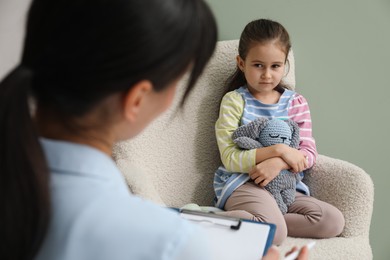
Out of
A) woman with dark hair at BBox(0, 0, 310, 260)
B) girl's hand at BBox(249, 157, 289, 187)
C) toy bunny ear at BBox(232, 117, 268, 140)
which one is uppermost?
woman with dark hair at BBox(0, 0, 310, 260)

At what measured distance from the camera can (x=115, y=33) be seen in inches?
21.3

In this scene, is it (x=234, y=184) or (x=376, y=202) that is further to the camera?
(x=376, y=202)

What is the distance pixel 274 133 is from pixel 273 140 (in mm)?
19

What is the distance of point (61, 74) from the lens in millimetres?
555

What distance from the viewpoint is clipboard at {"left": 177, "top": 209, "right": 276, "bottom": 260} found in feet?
2.91

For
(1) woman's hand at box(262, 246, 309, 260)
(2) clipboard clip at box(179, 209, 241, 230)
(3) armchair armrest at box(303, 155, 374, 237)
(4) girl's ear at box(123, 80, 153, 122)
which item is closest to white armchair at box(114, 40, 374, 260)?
(3) armchair armrest at box(303, 155, 374, 237)

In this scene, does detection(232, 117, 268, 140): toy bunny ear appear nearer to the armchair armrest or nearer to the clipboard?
the armchair armrest

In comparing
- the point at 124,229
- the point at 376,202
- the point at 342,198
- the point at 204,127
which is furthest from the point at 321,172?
the point at 124,229

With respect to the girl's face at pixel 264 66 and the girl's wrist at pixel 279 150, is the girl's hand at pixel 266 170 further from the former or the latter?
the girl's face at pixel 264 66

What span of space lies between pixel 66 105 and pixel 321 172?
100 centimetres

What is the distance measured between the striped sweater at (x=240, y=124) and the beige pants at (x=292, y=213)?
0.14 ft

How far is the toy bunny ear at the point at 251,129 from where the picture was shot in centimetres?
135

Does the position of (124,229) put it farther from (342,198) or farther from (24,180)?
(342,198)

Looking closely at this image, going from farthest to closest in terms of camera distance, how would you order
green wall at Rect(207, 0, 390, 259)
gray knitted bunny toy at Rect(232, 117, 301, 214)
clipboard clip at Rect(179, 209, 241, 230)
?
1. green wall at Rect(207, 0, 390, 259)
2. gray knitted bunny toy at Rect(232, 117, 301, 214)
3. clipboard clip at Rect(179, 209, 241, 230)
